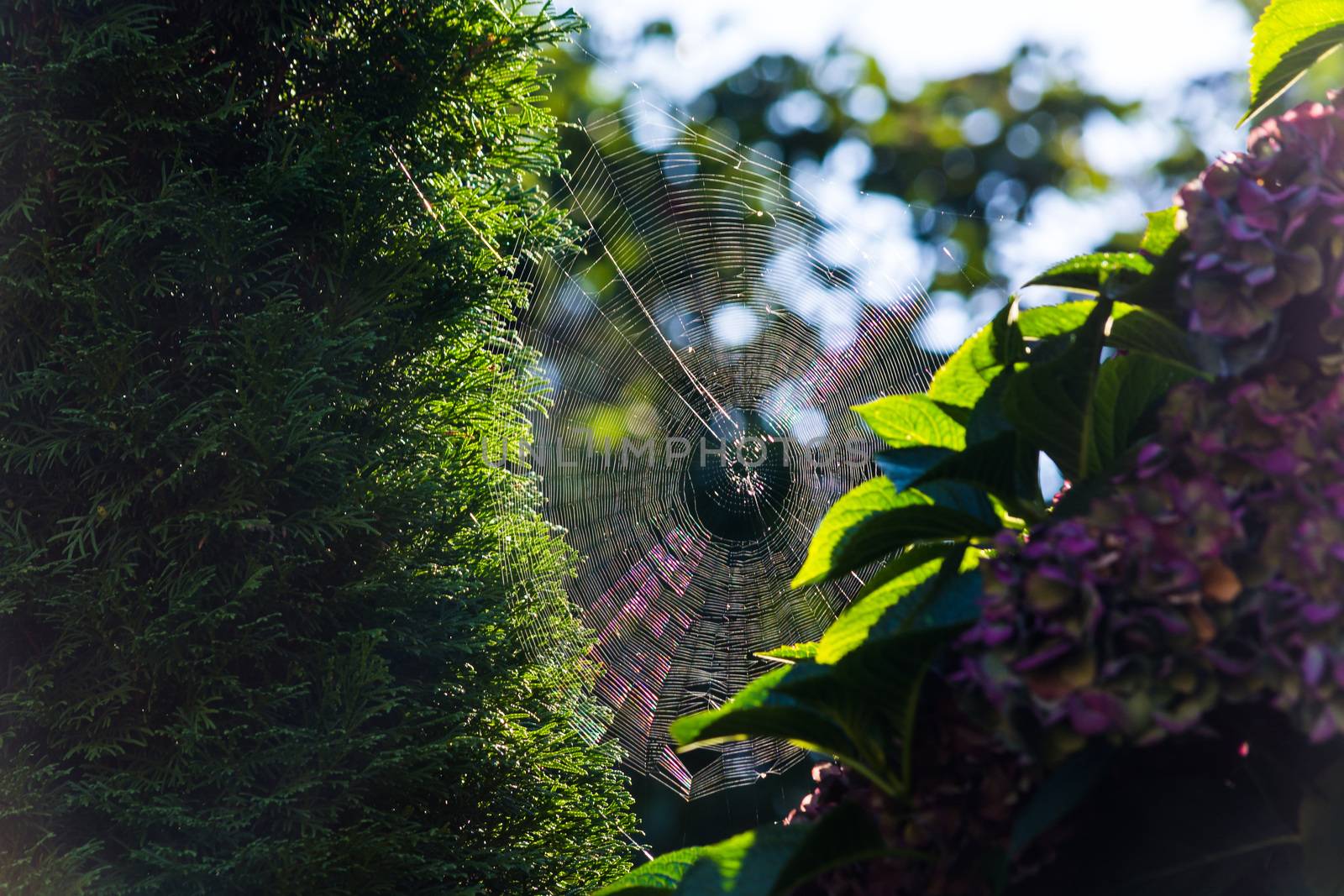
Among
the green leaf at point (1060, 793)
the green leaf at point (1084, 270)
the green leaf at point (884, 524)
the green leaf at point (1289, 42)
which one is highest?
the green leaf at point (1289, 42)

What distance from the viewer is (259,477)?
209 cm

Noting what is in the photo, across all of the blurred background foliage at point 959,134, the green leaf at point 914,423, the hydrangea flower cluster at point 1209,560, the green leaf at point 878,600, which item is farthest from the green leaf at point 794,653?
the blurred background foliage at point 959,134

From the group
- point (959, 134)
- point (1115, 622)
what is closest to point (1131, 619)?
point (1115, 622)

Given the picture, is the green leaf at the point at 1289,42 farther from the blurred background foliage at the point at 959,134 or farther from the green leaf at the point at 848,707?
the blurred background foliage at the point at 959,134

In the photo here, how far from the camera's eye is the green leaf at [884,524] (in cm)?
74

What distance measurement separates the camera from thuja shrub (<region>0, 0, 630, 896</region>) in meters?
2.02

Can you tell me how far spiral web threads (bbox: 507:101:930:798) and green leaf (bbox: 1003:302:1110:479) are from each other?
9.78 ft

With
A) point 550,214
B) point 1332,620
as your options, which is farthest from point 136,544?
point 1332,620

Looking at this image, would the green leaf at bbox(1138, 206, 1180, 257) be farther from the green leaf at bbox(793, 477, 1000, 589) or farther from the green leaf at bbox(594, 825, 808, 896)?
the green leaf at bbox(594, 825, 808, 896)

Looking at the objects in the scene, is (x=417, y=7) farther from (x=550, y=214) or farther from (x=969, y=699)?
(x=969, y=699)

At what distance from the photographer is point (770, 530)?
4547mm

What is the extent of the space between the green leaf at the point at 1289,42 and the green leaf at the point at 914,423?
1.07ft

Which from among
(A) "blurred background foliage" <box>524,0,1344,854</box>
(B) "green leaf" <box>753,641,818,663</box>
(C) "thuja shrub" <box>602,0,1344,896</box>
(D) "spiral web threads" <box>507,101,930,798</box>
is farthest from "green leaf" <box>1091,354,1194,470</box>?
(A) "blurred background foliage" <box>524,0,1344,854</box>

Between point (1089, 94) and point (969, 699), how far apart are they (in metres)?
11.5
